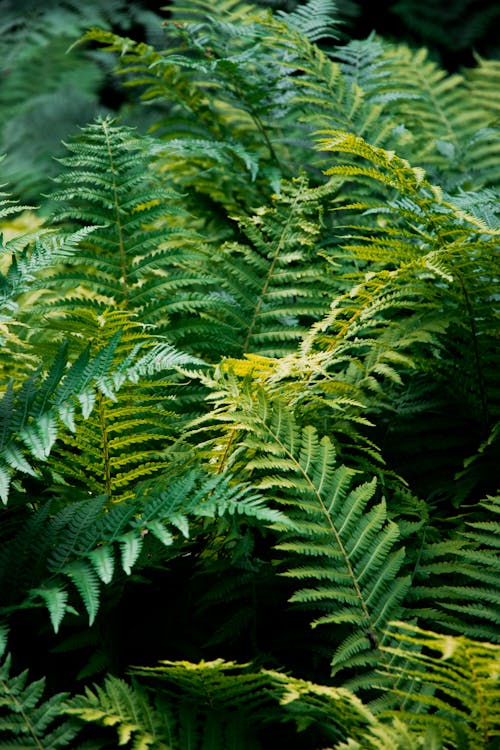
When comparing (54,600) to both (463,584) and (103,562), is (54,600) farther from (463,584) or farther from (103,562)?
(463,584)

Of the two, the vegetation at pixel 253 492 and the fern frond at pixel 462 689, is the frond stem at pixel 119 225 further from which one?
the fern frond at pixel 462 689

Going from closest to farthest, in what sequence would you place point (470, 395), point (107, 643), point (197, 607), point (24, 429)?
1. point (24, 429)
2. point (107, 643)
3. point (197, 607)
4. point (470, 395)

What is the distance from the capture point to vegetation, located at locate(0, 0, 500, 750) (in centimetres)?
86

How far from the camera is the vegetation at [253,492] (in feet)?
2.83

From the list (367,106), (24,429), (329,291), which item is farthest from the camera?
(367,106)

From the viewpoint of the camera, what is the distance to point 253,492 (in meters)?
1.10

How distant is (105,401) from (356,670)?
22.0 inches

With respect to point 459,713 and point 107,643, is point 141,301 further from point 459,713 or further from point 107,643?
point 459,713

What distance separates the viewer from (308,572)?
3.10ft

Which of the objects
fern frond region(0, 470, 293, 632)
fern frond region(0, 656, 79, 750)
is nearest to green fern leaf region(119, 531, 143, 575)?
fern frond region(0, 470, 293, 632)

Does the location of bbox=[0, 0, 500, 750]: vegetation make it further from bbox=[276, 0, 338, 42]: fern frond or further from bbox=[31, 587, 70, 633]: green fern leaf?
bbox=[276, 0, 338, 42]: fern frond

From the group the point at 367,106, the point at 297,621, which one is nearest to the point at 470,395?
the point at 297,621

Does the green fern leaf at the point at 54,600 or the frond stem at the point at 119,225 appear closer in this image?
the green fern leaf at the point at 54,600

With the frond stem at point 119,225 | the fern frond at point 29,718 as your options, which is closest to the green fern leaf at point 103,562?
the fern frond at point 29,718
